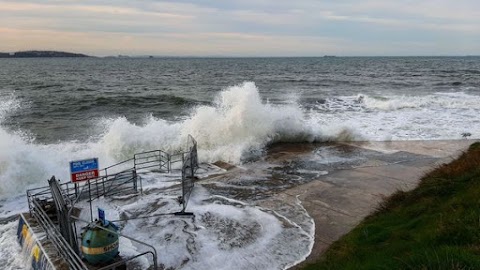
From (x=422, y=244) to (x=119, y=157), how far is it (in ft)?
50.4

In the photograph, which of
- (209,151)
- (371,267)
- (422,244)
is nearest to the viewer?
(371,267)

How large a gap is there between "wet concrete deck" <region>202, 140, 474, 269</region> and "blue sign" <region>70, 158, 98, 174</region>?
15.7 feet

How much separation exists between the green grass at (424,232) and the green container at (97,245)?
149 inches

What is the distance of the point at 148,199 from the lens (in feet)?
41.0

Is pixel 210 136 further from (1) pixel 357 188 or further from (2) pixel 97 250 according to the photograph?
(2) pixel 97 250

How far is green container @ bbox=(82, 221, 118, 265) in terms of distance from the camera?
799 cm

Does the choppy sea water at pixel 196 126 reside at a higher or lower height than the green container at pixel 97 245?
lower

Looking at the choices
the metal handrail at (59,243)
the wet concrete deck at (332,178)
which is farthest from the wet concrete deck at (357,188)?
the metal handrail at (59,243)

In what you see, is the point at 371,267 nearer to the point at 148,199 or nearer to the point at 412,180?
the point at 148,199

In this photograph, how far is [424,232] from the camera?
703cm

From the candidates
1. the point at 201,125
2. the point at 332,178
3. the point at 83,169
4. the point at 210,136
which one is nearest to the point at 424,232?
the point at 83,169

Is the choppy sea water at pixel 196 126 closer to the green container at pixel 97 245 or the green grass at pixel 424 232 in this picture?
the green container at pixel 97 245

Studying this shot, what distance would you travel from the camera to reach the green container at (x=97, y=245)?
26.2ft

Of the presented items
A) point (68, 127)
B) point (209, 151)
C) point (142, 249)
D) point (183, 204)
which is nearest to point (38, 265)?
point (142, 249)
